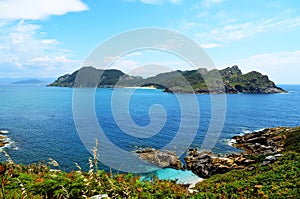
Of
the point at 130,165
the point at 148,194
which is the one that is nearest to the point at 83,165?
the point at 130,165

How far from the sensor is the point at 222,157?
37281mm

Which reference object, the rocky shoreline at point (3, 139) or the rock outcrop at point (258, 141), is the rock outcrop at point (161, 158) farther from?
the rocky shoreline at point (3, 139)

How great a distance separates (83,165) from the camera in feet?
118

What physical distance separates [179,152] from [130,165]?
39.8ft

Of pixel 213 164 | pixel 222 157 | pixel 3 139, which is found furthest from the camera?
pixel 3 139

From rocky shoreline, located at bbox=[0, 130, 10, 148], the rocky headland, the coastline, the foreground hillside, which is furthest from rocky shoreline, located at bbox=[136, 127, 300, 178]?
the rocky headland

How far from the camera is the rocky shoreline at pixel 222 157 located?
3331 centimetres

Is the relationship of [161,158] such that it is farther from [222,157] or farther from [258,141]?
[258,141]

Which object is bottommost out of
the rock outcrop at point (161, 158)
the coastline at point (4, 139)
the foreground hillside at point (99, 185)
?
the rock outcrop at point (161, 158)

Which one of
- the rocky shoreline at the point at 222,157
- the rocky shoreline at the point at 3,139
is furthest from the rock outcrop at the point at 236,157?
the rocky shoreline at the point at 3,139

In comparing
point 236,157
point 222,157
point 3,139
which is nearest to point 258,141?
point 236,157

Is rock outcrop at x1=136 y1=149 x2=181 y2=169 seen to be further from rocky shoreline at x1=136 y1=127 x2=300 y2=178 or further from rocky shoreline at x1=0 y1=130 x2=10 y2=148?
rocky shoreline at x1=0 y1=130 x2=10 y2=148

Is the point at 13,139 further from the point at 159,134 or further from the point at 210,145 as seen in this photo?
the point at 210,145

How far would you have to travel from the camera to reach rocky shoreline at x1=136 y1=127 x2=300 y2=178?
109ft
